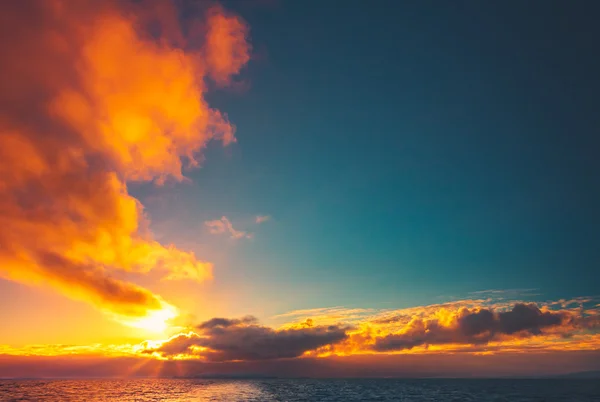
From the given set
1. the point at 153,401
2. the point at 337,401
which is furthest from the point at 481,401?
the point at 153,401

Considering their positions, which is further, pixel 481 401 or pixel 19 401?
pixel 481 401

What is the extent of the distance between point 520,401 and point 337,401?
221 ft

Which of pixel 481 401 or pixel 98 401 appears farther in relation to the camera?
pixel 481 401

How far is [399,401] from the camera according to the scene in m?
118

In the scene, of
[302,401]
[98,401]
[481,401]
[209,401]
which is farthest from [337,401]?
[98,401]

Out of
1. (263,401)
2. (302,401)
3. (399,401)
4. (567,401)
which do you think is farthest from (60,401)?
(567,401)

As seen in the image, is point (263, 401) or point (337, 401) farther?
point (337, 401)

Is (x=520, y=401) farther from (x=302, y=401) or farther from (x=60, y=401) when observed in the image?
(x=60, y=401)

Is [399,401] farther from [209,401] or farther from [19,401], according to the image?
[19,401]

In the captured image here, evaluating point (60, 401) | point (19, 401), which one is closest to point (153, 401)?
point (60, 401)

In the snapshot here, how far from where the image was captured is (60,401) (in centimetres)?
11525

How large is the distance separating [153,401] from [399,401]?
279ft

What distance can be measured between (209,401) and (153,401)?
19722 millimetres

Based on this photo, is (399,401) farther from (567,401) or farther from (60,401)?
(60,401)
